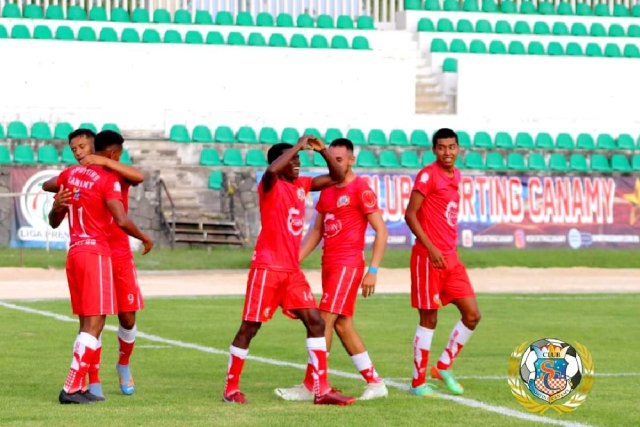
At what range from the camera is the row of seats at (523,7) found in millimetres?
45094

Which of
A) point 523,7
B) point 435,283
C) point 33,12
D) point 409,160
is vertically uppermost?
point 523,7

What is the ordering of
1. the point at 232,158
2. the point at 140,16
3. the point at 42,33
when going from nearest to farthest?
the point at 232,158 → the point at 42,33 → the point at 140,16

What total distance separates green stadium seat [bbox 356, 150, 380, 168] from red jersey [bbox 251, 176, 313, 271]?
2550 centimetres

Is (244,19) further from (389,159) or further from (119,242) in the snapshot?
(119,242)

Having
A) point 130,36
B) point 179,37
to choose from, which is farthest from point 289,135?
point 130,36

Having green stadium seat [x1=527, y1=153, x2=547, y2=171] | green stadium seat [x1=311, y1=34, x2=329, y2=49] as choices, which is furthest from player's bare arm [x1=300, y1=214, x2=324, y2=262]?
green stadium seat [x1=311, y1=34, x2=329, y2=49]

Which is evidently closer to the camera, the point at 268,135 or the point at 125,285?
the point at 125,285

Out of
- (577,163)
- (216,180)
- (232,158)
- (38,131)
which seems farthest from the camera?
(577,163)

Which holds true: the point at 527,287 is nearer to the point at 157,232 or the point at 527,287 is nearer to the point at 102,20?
the point at 157,232

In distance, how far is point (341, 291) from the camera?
A: 11492 mm

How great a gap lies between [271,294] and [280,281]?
0.13m

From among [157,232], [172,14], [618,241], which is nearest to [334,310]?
[157,232]

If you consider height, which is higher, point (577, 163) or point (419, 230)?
point (419, 230)

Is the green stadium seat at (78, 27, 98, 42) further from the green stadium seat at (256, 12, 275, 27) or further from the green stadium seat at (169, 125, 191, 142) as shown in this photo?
the green stadium seat at (256, 12, 275, 27)
